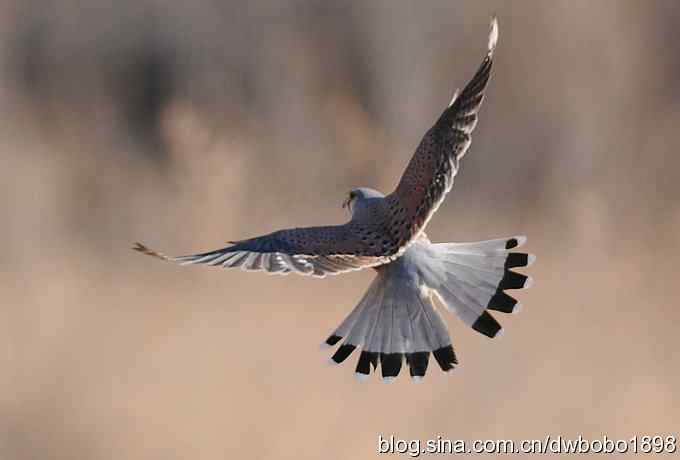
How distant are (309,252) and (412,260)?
353mm

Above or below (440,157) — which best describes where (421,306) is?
below

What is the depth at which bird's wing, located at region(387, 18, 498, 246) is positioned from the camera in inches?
88.0

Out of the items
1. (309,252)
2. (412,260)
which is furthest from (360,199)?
(309,252)

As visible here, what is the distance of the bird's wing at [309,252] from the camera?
2.06 m

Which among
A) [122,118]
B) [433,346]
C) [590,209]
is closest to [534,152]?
[590,209]

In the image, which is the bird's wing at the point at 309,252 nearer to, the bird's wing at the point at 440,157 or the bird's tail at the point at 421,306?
the bird's wing at the point at 440,157

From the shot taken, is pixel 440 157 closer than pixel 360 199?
Yes

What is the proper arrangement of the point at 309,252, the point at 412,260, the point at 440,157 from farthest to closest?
the point at 412,260 < the point at 440,157 < the point at 309,252

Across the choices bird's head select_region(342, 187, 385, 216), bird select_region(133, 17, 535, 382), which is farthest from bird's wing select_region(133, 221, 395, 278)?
bird's head select_region(342, 187, 385, 216)

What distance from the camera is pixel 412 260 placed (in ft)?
8.04

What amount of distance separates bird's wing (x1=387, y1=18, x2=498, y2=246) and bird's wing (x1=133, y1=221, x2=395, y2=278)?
74 millimetres

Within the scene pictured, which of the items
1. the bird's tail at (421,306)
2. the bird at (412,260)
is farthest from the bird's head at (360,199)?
the bird's tail at (421,306)

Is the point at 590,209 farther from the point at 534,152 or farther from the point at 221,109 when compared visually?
the point at 221,109

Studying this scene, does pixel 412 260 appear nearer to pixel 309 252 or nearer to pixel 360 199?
pixel 360 199
